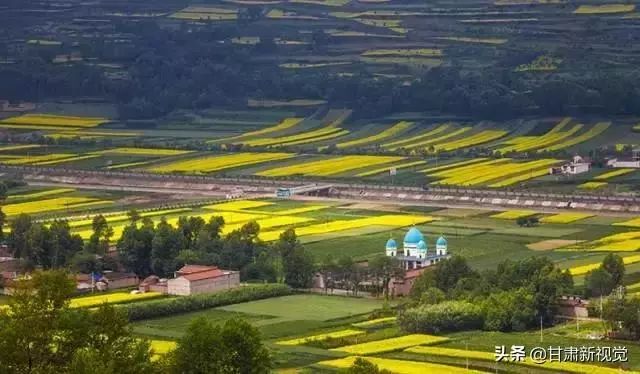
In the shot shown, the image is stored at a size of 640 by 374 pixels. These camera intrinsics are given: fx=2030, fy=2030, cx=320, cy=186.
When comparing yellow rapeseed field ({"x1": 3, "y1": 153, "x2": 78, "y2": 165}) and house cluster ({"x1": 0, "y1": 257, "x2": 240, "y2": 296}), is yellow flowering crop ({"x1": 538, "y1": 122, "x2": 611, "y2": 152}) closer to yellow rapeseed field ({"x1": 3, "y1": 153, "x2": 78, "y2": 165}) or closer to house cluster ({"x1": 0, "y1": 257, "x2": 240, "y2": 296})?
yellow rapeseed field ({"x1": 3, "y1": 153, "x2": 78, "y2": 165})

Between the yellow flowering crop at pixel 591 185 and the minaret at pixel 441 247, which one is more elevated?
the yellow flowering crop at pixel 591 185

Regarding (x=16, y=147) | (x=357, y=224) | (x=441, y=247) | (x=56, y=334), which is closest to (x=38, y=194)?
(x=357, y=224)

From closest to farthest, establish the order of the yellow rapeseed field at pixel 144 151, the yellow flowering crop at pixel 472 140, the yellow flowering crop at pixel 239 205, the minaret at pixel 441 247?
1. the minaret at pixel 441 247
2. the yellow flowering crop at pixel 239 205
3. the yellow rapeseed field at pixel 144 151
4. the yellow flowering crop at pixel 472 140

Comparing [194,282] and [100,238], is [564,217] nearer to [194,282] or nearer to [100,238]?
[100,238]

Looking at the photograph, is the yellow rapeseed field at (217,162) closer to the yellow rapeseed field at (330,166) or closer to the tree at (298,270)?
the yellow rapeseed field at (330,166)

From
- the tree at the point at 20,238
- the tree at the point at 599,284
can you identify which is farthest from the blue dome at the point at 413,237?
the tree at the point at 20,238

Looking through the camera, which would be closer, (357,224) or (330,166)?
(357,224)
